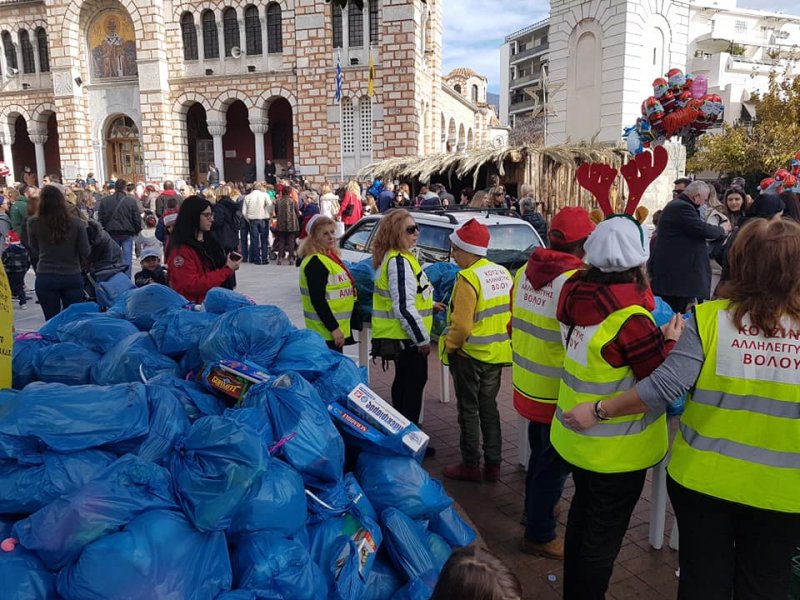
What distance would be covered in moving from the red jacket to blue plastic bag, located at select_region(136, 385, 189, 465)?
6.18ft

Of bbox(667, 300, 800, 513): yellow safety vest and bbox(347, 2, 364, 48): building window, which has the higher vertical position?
bbox(347, 2, 364, 48): building window

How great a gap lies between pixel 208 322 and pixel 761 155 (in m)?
27.9

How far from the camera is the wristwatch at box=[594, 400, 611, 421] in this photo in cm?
239

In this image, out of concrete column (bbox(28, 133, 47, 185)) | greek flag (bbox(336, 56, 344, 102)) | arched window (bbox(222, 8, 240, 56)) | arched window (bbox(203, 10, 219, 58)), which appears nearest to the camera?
greek flag (bbox(336, 56, 344, 102))

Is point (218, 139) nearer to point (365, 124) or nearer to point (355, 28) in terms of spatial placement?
point (365, 124)

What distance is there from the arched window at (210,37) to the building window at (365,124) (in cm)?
708

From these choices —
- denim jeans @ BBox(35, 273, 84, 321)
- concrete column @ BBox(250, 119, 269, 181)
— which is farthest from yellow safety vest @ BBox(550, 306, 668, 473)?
concrete column @ BBox(250, 119, 269, 181)

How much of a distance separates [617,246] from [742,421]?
0.78 meters

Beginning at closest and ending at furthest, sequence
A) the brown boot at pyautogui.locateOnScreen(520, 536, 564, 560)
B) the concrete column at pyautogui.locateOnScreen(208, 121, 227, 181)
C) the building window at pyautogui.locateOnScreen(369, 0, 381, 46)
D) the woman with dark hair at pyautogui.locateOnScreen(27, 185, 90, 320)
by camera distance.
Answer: the brown boot at pyautogui.locateOnScreen(520, 536, 564, 560), the woman with dark hair at pyautogui.locateOnScreen(27, 185, 90, 320), the building window at pyautogui.locateOnScreen(369, 0, 381, 46), the concrete column at pyautogui.locateOnScreen(208, 121, 227, 181)

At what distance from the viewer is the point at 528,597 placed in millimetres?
3023

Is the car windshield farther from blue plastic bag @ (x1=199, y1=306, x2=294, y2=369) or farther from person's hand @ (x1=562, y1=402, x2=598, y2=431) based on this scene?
person's hand @ (x1=562, y1=402, x2=598, y2=431)

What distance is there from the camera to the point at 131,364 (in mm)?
3365

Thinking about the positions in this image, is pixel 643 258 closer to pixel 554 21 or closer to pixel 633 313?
pixel 633 313

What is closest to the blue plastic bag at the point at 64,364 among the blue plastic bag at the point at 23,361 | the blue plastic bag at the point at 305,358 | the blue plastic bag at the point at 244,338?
the blue plastic bag at the point at 23,361
